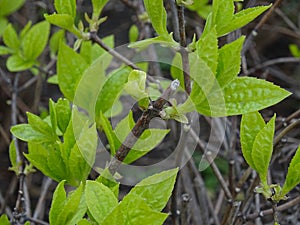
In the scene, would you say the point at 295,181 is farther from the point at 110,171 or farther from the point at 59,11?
the point at 59,11

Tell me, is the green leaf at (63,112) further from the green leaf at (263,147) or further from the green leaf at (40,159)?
the green leaf at (263,147)

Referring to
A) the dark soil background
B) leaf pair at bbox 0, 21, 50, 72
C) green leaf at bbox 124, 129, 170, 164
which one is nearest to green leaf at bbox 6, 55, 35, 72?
leaf pair at bbox 0, 21, 50, 72

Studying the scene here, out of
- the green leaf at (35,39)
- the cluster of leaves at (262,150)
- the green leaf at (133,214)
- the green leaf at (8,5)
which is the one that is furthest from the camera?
the green leaf at (8,5)

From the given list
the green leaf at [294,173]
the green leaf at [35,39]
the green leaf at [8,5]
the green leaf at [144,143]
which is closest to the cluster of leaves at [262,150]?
the green leaf at [294,173]

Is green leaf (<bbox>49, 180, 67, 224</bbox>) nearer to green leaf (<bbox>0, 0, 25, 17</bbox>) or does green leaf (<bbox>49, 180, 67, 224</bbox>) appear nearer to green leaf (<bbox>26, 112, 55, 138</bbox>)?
green leaf (<bbox>26, 112, 55, 138</bbox>)

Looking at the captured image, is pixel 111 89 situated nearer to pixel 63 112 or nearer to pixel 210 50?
pixel 63 112

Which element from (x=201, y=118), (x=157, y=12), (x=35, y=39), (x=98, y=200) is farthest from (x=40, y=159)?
(x=201, y=118)
